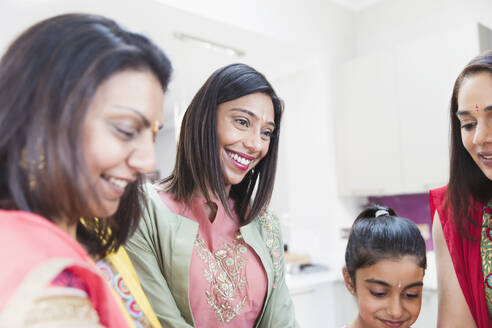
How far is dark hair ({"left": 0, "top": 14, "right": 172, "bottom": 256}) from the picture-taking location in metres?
0.55

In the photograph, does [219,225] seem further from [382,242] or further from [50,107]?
[50,107]

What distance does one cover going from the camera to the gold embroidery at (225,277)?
114cm

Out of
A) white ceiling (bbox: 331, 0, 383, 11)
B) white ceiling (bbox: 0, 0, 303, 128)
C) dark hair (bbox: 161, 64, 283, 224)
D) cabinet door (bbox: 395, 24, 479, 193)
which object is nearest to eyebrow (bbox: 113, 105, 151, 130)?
dark hair (bbox: 161, 64, 283, 224)

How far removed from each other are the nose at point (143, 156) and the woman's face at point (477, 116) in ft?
2.85

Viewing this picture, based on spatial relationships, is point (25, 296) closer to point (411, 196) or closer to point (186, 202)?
point (186, 202)

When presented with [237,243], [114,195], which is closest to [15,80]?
[114,195]

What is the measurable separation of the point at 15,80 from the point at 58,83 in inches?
2.4

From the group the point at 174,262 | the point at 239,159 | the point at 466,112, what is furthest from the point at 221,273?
the point at 466,112

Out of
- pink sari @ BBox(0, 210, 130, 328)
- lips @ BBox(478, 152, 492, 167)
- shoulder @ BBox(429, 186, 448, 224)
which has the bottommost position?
shoulder @ BBox(429, 186, 448, 224)

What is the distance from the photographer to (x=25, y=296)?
1.49ft

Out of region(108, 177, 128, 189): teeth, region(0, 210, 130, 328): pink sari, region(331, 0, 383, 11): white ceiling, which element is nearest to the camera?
region(0, 210, 130, 328): pink sari

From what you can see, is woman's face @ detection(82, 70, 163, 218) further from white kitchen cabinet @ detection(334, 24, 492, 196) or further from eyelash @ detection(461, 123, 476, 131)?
white kitchen cabinet @ detection(334, 24, 492, 196)

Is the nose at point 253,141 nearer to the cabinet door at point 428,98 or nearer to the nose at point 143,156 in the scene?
the nose at point 143,156

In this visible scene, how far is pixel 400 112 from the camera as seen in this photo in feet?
10.2
